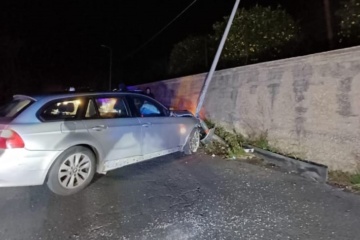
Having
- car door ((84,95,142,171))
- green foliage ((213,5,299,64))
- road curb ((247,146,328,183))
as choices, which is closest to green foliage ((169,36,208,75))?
green foliage ((213,5,299,64))

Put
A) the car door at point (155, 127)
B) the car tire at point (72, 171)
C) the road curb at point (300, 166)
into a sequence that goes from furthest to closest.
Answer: the car door at point (155, 127)
the road curb at point (300, 166)
the car tire at point (72, 171)

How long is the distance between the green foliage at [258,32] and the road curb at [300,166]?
426 cm

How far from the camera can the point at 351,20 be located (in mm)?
7469

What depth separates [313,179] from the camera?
5.70 metres

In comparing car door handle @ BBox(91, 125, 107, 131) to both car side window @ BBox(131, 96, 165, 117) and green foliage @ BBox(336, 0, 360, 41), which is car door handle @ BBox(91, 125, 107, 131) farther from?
green foliage @ BBox(336, 0, 360, 41)

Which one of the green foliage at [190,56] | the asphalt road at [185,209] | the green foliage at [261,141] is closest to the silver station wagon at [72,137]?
the asphalt road at [185,209]

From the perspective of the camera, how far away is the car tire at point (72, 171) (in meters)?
4.62

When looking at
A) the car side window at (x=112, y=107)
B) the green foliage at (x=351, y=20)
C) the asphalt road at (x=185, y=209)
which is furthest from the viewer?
the green foliage at (x=351, y=20)

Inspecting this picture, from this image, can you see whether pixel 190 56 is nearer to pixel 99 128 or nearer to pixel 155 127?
pixel 155 127

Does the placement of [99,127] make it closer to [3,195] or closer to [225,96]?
[3,195]

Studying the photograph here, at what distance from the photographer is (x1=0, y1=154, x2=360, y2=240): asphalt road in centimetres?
371

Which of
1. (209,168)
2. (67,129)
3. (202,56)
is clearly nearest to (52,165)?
(67,129)

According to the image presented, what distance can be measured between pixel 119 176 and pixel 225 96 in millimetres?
4706

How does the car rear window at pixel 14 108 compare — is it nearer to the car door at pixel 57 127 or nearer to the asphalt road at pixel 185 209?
the car door at pixel 57 127
